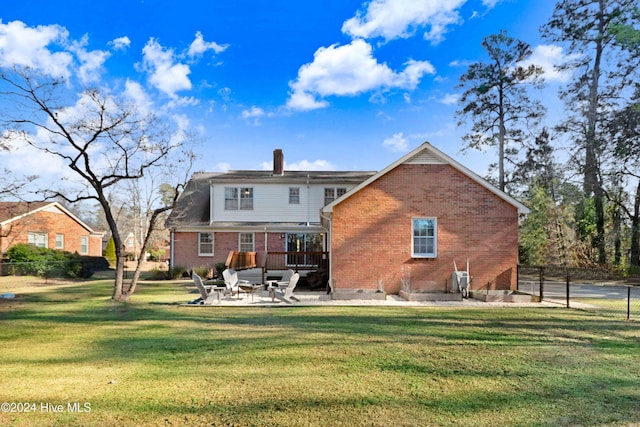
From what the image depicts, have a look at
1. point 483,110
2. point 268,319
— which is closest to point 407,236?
point 268,319

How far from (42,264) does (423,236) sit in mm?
23017

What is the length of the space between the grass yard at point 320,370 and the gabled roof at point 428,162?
5.99 m

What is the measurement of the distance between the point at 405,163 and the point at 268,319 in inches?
346

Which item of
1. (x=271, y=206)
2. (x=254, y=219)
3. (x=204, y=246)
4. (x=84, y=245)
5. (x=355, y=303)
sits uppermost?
(x=271, y=206)

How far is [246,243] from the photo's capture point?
24859 mm

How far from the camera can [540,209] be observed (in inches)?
1073

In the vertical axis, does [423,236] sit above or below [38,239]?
above

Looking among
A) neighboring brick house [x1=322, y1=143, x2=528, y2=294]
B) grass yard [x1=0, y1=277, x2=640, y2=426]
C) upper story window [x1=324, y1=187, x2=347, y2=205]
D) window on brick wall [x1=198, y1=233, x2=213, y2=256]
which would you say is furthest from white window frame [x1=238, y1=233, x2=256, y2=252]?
grass yard [x1=0, y1=277, x2=640, y2=426]

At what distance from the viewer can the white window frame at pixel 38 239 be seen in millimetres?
29269

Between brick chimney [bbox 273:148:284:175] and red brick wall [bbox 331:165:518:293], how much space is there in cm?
1303

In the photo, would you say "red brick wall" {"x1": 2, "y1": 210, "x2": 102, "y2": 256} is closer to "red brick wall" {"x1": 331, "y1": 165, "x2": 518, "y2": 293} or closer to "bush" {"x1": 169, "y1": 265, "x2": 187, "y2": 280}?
"bush" {"x1": 169, "y1": 265, "x2": 187, "y2": 280}

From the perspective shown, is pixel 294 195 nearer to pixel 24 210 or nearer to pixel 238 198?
pixel 238 198

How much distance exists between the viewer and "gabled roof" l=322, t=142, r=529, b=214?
15281 mm

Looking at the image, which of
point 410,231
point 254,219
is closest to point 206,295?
point 410,231
